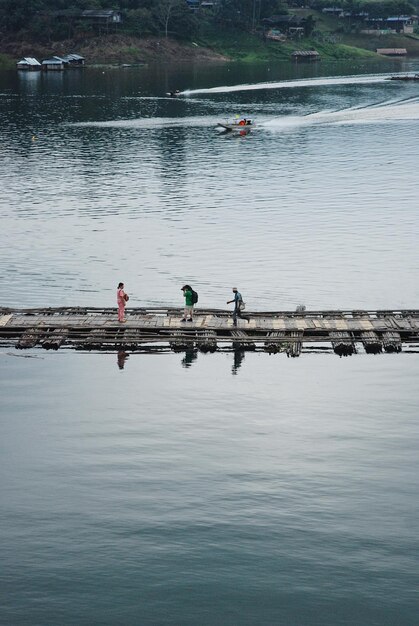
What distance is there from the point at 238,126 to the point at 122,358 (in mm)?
125643

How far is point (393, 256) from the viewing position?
316ft

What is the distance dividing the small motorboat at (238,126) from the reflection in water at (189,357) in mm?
122781

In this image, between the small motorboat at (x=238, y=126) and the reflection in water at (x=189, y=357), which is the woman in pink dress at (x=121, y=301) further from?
the small motorboat at (x=238, y=126)

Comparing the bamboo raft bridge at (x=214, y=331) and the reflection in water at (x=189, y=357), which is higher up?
the bamboo raft bridge at (x=214, y=331)

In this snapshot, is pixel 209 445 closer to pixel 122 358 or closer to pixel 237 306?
pixel 237 306

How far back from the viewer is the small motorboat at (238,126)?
18650 centimetres

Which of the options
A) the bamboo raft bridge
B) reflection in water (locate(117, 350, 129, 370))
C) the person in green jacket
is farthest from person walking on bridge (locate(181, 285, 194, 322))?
reflection in water (locate(117, 350, 129, 370))

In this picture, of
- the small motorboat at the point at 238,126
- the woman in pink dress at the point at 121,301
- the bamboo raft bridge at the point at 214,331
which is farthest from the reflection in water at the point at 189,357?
the small motorboat at the point at 238,126

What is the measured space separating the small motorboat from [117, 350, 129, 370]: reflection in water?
405 feet

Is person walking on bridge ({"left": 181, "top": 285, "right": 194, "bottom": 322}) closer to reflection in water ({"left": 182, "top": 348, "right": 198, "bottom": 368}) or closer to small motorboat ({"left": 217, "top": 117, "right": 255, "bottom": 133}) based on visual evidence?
reflection in water ({"left": 182, "top": 348, "right": 198, "bottom": 368})

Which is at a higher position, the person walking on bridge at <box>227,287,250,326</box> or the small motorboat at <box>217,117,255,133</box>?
the small motorboat at <box>217,117,255,133</box>

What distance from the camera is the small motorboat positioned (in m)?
186

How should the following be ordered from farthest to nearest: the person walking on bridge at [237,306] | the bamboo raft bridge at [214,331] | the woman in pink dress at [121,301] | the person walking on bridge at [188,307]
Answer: the person walking on bridge at [188,307] → the woman in pink dress at [121,301] → the person walking on bridge at [237,306] → the bamboo raft bridge at [214,331]

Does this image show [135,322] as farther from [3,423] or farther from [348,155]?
[348,155]
